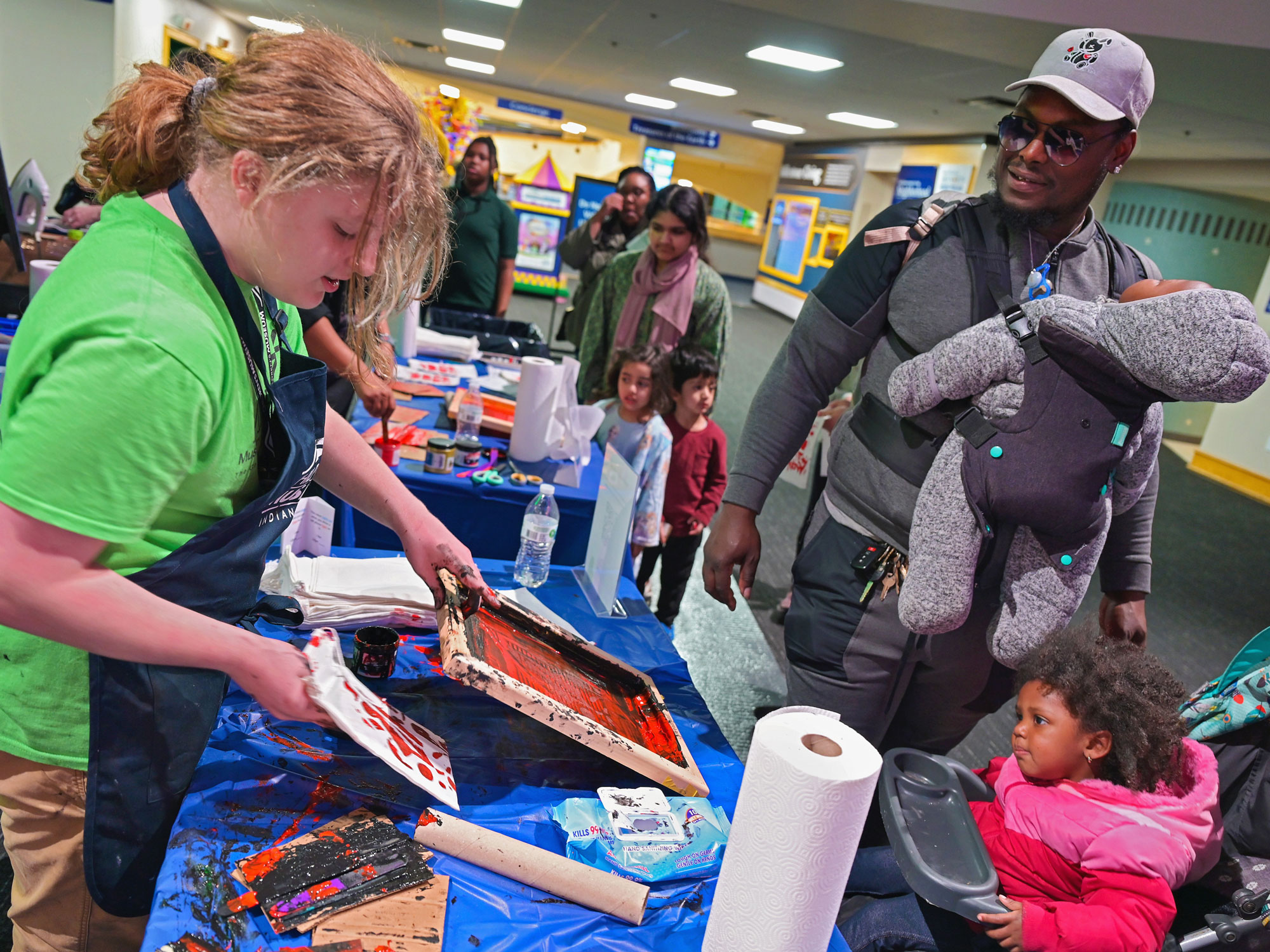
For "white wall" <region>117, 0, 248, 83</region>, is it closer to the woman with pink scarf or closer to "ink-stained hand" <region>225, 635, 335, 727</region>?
the woman with pink scarf

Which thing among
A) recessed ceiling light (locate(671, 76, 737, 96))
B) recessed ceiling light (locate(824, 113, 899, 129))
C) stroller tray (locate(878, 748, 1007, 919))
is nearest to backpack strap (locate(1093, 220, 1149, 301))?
stroller tray (locate(878, 748, 1007, 919))

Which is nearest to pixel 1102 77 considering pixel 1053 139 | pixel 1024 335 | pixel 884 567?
pixel 1053 139

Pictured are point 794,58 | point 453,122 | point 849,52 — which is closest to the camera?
point 849,52

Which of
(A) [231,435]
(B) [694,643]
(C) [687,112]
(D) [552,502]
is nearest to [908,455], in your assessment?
(D) [552,502]

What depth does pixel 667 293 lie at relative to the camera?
370cm

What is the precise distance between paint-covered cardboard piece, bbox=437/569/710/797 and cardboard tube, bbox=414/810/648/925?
16 cm

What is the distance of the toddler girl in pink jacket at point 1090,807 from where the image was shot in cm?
142

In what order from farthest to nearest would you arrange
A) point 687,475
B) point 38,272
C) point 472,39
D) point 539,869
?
1. point 472,39
2. point 687,475
3. point 38,272
4. point 539,869

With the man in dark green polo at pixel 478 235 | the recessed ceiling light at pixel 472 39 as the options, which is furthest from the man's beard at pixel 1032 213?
the recessed ceiling light at pixel 472 39

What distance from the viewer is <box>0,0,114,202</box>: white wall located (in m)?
7.49

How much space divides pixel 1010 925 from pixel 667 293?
2.84 metres

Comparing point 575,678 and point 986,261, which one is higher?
point 986,261

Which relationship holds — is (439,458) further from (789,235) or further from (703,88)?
(789,235)

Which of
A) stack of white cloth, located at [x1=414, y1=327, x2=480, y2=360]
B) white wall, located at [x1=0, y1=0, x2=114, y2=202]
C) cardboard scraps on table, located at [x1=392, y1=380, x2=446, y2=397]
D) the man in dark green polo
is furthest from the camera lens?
white wall, located at [x1=0, y1=0, x2=114, y2=202]
